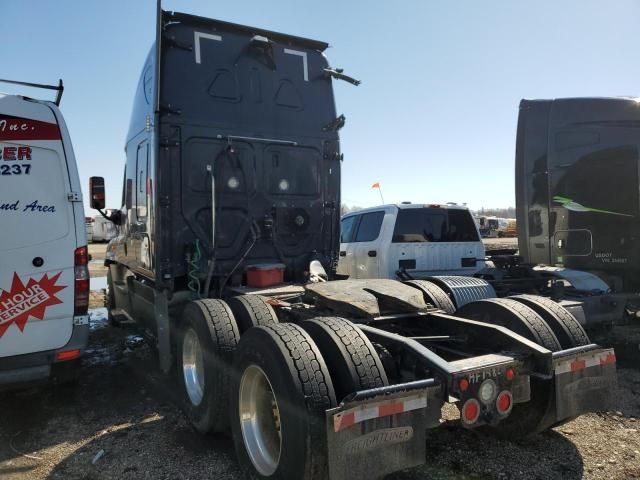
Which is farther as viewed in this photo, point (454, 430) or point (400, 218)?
point (400, 218)

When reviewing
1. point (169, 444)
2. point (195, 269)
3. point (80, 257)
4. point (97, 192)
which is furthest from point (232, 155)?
point (169, 444)

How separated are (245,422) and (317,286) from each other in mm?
1356

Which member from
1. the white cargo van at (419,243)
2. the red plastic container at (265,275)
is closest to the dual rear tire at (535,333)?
the red plastic container at (265,275)

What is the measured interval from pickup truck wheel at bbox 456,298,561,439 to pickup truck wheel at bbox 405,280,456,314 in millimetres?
575

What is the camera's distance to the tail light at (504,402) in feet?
9.48

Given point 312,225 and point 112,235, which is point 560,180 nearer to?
point 312,225

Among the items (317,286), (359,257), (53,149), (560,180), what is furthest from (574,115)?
(53,149)

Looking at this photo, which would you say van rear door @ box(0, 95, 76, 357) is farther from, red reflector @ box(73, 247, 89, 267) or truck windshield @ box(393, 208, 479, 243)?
truck windshield @ box(393, 208, 479, 243)

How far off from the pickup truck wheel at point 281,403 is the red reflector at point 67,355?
1944 millimetres

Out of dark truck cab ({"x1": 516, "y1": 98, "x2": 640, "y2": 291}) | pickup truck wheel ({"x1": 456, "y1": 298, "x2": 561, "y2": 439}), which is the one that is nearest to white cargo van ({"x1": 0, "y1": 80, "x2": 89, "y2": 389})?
pickup truck wheel ({"x1": 456, "y1": 298, "x2": 561, "y2": 439})

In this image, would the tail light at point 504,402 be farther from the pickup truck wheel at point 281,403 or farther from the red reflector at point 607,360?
the pickup truck wheel at point 281,403

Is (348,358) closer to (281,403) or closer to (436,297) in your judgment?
(281,403)

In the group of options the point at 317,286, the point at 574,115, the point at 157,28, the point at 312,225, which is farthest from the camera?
the point at 574,115

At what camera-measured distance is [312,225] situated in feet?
19.1
